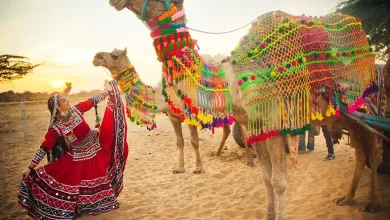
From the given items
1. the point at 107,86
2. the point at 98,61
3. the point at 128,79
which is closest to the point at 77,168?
the point at 107,86

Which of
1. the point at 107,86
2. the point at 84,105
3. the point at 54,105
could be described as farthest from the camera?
the point at 107,86

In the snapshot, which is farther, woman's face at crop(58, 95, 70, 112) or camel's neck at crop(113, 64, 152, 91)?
camel's neck at crop(113, 64, 152, 91)

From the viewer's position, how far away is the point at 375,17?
573 centimetres

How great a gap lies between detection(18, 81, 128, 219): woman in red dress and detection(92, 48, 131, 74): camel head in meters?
0.69

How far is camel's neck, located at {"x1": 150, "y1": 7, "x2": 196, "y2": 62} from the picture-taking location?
2357 mm

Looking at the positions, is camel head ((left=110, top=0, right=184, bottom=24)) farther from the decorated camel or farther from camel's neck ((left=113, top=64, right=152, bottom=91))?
camel's neck ((left=113, top=64, right=152, bottom=91))

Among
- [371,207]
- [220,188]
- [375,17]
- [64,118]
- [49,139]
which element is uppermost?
[375,17]

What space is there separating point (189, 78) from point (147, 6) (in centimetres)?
78

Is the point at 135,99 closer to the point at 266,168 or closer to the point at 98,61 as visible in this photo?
the point at 98,61

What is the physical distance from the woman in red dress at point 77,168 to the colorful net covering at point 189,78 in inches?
70.8

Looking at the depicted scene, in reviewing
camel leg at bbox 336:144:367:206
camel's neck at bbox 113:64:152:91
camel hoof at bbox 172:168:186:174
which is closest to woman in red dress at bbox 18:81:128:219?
camel's neck at bbox 113:64:152:91

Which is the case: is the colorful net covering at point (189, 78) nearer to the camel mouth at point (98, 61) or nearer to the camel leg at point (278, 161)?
the camel leg at point (278, 161)

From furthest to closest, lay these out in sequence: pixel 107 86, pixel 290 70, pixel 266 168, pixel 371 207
Result: pixel 107 86
pixel 371 207
pixel 266 168
pixel 290 70

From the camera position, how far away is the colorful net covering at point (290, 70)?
2254mm
